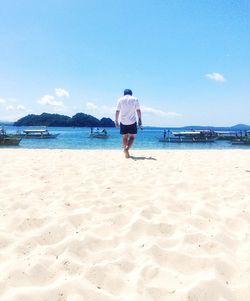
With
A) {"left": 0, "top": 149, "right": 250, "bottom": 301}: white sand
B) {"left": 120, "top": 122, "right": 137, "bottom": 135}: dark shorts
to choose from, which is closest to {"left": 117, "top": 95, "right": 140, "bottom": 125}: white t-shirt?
{"left": 120, "top": 122, "right": 137, "bottom": 135}: dark shorts

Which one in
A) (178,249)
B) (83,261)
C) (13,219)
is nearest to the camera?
(83,261)

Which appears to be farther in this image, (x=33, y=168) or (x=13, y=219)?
(x=33, y=168)

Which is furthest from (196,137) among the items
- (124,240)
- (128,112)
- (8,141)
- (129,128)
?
(124,240)

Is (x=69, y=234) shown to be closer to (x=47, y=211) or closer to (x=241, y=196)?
(x=47, y=211)

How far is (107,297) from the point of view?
2381mm

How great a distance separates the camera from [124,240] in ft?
11.0

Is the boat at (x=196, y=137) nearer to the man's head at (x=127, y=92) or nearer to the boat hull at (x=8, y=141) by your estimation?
the boat hull at (x=8, y=141)

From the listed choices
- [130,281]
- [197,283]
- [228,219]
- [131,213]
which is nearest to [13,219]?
[131,213]

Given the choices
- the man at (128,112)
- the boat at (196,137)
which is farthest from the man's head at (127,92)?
the boat at (196,137)

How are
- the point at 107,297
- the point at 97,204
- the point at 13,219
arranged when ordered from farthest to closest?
the point at 97,204
the point at 13,219
the point at 107,297

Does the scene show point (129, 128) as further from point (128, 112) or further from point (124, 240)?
point (124, 240)

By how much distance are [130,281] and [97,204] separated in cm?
199

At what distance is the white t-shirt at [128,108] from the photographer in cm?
998

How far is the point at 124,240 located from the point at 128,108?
7.05 m
